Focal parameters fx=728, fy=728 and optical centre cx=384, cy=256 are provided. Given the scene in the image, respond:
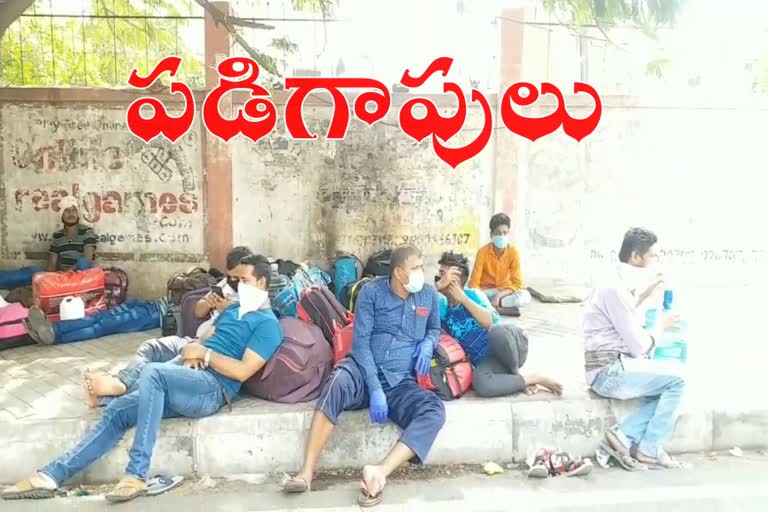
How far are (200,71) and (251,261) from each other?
6729mm

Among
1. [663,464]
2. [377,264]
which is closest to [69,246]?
[377,264]

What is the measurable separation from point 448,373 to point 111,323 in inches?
148

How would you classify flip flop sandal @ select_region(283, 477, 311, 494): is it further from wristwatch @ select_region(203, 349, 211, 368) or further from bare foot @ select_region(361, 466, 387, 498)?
wristwatch @ select_region(203, 349, 211, 368)

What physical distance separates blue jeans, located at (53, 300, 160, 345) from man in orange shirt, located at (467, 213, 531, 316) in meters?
3.36

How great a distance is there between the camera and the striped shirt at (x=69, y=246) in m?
7.95

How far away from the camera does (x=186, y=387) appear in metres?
4.23

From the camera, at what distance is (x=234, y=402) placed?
466 cm

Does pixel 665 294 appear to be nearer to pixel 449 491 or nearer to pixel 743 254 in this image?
pixel 449 491

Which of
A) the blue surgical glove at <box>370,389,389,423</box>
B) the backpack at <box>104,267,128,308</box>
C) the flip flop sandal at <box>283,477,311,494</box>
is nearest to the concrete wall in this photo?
the backpack at <box>104,267,128,308</box>

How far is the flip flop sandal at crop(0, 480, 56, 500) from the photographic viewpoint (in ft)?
13.0

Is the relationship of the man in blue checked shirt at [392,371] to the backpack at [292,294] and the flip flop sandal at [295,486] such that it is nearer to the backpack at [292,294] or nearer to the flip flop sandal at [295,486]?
the flip flop sandal at [295,486]

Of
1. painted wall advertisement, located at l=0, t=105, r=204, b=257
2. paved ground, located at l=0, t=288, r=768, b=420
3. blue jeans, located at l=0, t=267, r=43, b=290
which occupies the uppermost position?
painted wall advertisement, located at l=0, t=105, r=204, b=257

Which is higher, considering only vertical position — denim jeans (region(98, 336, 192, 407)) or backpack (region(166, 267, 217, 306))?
backpack (region(166, 267, 217, 306))

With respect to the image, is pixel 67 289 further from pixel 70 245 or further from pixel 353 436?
pixel 353 436
